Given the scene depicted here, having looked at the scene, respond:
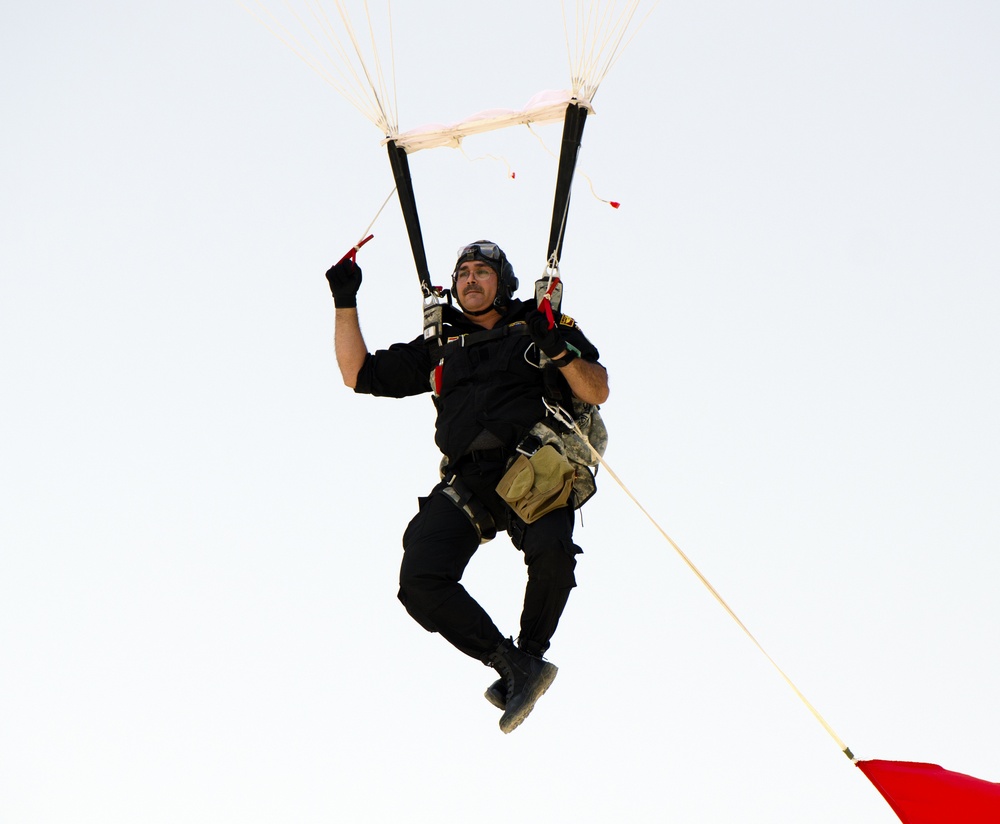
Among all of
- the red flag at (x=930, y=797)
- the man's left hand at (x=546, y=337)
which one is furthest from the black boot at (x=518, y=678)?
the red flag at (x=930, y=797)

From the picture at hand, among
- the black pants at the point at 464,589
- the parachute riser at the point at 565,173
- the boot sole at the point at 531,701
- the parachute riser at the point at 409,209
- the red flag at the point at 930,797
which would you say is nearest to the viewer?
the red flag at the point at 930,797

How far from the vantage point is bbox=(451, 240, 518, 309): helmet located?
923 centimetres

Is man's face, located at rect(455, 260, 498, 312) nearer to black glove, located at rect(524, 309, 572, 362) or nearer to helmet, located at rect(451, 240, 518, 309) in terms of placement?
helmet, located at rect(451, 240, 518, 309)

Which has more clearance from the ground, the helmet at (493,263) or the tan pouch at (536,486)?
the helmet at (493,263)

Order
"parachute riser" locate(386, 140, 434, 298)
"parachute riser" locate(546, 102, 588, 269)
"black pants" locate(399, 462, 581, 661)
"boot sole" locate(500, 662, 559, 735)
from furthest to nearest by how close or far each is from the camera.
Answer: "parachute riser" locate(386, 140, 434, 298), "parachute riser" locate(546, 102, 588, 269), "black pants" locate(399, 462, 581, 661), "boot sole" locate(500, 662, 559, 735)

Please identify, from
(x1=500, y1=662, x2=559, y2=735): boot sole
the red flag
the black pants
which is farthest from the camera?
the black pants

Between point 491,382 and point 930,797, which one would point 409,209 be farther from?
point 930,797

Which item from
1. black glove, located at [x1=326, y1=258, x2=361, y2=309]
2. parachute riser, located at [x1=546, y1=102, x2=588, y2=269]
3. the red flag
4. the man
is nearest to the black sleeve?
the man

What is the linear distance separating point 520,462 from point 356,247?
154 cm

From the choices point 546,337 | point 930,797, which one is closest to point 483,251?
point 546,337

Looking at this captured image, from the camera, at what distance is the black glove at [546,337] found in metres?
8.55

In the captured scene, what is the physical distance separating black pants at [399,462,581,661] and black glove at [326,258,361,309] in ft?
4.21

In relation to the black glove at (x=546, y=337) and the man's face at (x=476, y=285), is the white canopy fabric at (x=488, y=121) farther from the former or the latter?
the black glove at (x=546, y=337)

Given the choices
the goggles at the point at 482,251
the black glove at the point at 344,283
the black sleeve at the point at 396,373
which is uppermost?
the black glove at the point at 344,283
